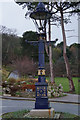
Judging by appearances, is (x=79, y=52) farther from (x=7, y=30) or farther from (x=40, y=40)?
(x=40, y=40)

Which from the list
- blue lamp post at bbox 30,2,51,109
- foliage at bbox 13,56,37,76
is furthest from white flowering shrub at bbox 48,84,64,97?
foliage at bbox 13,56,37,76

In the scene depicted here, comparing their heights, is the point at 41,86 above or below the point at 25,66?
below

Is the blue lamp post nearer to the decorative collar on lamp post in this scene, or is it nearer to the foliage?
the decorative collar on lamp post

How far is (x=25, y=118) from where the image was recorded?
27.1ft

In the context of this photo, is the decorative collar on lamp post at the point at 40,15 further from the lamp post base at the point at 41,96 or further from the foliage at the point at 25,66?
the foliage at the point at 25,66

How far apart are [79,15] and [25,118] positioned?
1878cm

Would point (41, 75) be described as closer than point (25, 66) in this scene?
Yes

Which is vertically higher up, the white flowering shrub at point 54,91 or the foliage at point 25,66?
the foliage at point 25,66

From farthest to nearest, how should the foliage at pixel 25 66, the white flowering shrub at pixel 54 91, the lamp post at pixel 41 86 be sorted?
the foliage at pixel 25 66 → the white flowering shrub at pixel 54 91 → the lamp post at pixel 41 86

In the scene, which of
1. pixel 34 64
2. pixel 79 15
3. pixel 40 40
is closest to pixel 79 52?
pixel 34 64

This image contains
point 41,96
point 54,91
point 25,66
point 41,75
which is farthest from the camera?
point 25,66

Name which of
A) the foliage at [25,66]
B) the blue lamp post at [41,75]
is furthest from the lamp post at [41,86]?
the foliage at [25,66]

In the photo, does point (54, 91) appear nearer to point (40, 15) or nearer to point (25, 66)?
point (40, 15)

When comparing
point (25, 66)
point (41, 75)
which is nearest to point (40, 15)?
point (41, 75)
